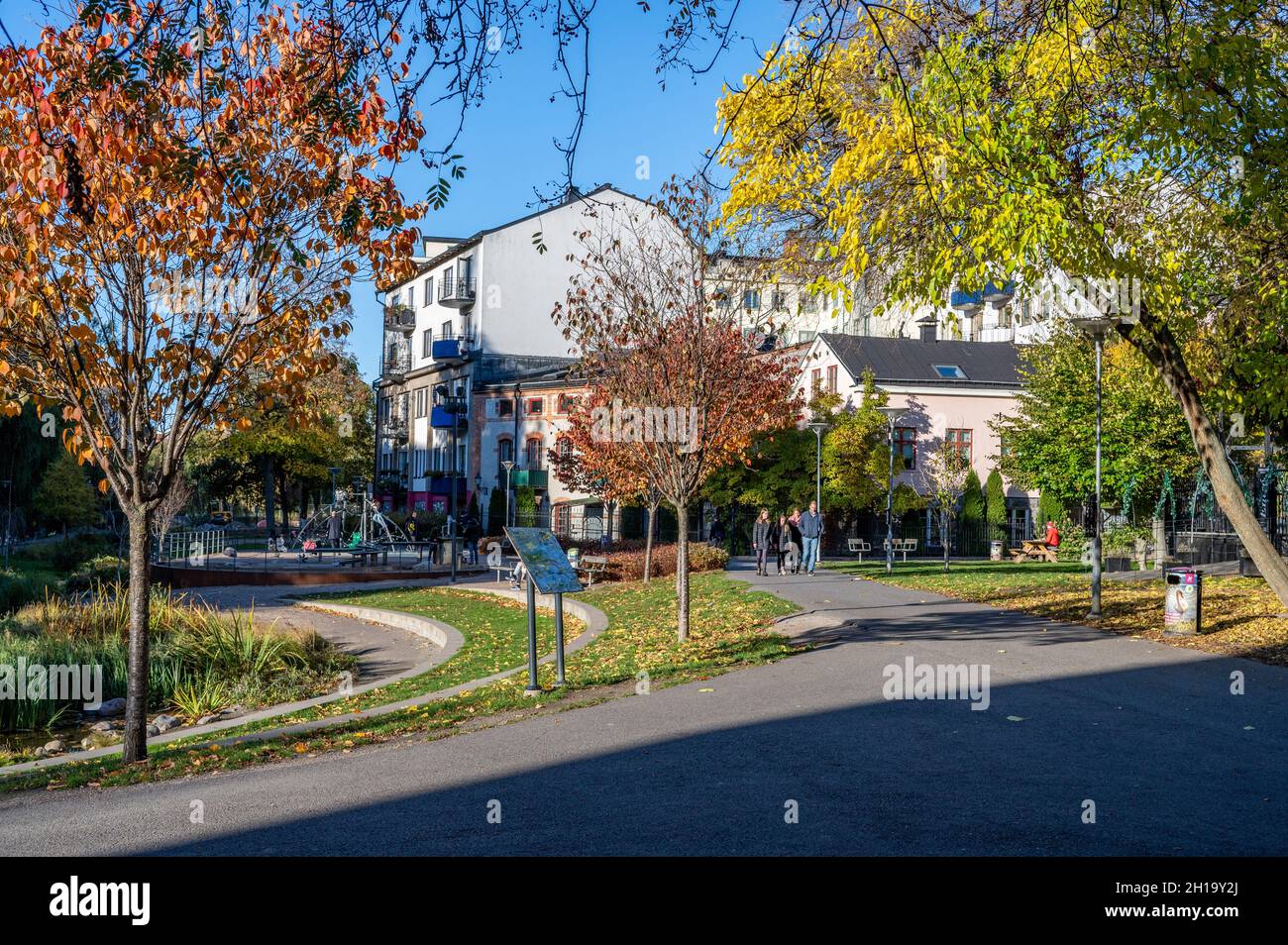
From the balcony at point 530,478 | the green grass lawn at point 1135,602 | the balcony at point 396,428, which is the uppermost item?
the balcony at point 396,428

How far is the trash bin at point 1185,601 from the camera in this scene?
14.4 m

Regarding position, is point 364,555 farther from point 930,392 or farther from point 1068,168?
point 930,392

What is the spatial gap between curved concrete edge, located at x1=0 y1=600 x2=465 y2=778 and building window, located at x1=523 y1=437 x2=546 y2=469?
34.7 metres

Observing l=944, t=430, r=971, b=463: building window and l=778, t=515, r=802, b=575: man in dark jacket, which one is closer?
l=778, t=515, r=802, b=575: man in dark jacket

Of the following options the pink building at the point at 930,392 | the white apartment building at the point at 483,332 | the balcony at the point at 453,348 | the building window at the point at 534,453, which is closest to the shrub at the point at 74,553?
the white apartment building at the point at 483,332

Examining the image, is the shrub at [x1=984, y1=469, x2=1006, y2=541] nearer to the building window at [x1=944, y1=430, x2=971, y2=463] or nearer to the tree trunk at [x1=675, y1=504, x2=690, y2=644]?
the building window at [x1=944, y1=430, x2=971, y2=463]

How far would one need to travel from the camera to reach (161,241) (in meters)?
8.52

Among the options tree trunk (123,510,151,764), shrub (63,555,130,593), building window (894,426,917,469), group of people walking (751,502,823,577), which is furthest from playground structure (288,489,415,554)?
tree trunk (123,510,151,764)

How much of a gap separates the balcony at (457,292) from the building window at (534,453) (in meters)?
9.67

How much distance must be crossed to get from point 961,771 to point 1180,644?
312 inches

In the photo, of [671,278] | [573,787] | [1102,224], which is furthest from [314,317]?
[1102,224]

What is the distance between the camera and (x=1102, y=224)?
1247cm

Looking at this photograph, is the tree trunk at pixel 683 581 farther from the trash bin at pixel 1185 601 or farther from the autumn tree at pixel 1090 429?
the autumn tree at pixel 1090 429

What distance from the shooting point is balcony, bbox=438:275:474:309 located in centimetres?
6225
